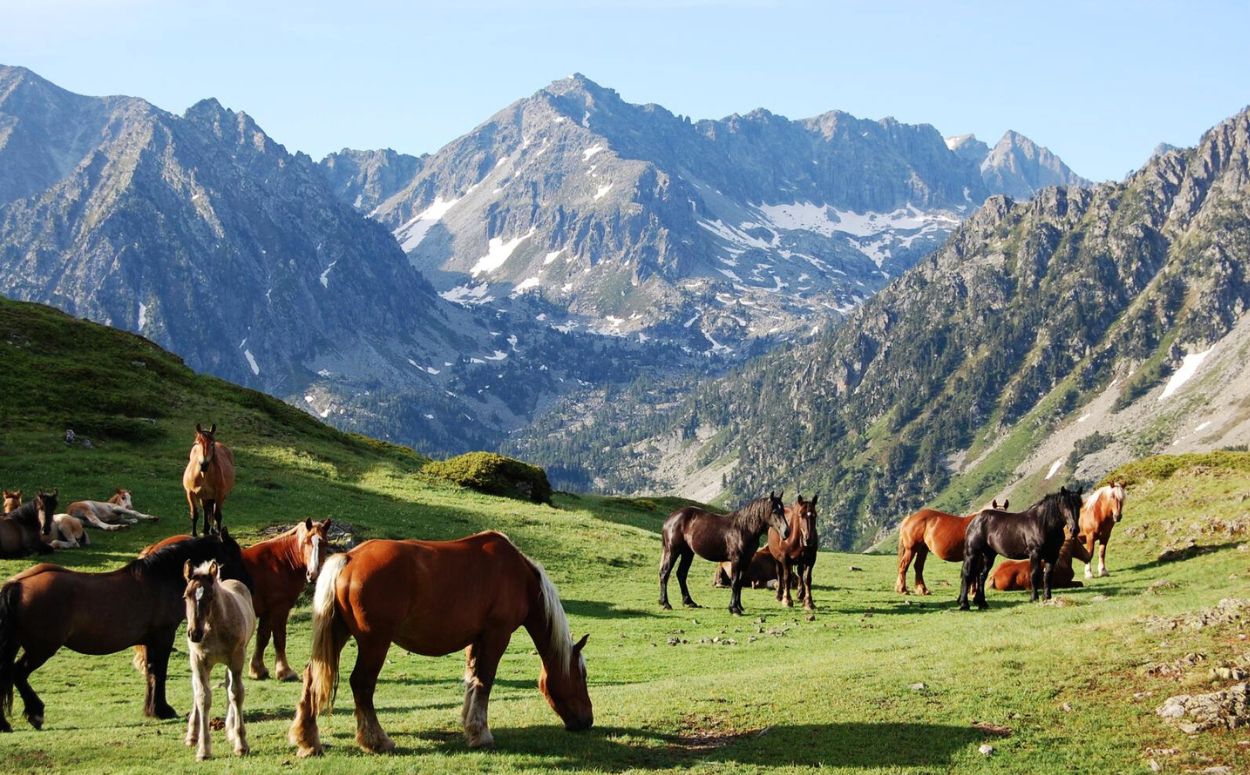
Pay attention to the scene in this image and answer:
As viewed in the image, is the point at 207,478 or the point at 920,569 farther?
the point at 920,569

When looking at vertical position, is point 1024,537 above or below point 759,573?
above

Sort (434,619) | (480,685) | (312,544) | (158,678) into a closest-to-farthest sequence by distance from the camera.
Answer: (434,619) → (480,685) → (158,678) → (312,544)

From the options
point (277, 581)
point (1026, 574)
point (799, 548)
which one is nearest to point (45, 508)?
point (277, 581)

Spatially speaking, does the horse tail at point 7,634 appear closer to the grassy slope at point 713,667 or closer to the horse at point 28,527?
the grassy slope at point 713,667

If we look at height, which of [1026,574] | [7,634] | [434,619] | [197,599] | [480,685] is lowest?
[1026,574]

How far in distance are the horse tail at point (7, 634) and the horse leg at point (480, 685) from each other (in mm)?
8200

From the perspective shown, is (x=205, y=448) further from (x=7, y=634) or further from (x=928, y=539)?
(x=928, y=539)

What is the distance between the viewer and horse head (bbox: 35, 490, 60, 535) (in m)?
32.6

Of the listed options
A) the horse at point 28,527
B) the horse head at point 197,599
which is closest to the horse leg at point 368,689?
the horse head at point 197,599

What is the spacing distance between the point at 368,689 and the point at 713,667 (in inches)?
461

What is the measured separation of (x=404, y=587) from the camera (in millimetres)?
14914

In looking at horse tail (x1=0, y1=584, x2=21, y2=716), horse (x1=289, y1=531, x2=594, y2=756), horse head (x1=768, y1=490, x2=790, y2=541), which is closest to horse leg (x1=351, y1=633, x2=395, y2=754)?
horse (x1=289, y1=531, x2=594, y2=756)

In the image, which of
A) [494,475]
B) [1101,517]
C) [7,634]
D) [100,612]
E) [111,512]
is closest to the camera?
[7,634]

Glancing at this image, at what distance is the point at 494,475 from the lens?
6109 cm
